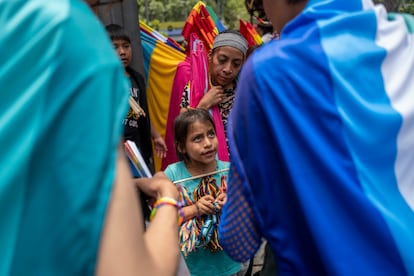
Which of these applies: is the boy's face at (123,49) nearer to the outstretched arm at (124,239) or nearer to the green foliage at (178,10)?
the outstretched arm at (124,239)

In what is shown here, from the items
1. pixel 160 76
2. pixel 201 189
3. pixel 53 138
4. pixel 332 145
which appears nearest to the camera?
pixel 53 138

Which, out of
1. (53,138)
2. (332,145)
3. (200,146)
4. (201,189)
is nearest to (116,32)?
(200,146)

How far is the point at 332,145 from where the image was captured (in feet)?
3.67

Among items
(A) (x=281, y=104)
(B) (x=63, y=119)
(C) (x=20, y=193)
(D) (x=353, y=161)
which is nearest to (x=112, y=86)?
(B) (x=63, y=119)

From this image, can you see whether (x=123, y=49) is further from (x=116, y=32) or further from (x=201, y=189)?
(x=201, y=189)

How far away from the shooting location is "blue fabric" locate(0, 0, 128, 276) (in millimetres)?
669

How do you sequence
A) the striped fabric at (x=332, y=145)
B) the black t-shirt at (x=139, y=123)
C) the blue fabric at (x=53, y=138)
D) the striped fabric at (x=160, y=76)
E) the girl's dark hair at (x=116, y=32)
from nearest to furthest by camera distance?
the blue fabric at (x=53, y=138) → the striped fabric at (x=332, y=145) → the black t-shirt at (x=139, y=123) → the girl's dark hair at (x=116, y=32) → the striped fabric at (x=160, y=76)

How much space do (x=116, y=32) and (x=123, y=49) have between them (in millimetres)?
146

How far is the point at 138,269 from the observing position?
0.76 m

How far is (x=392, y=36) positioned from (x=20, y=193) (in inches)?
40.7

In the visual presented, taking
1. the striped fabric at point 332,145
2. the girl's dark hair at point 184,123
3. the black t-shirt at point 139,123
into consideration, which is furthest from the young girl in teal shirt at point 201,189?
the striped fabric at point 332,145

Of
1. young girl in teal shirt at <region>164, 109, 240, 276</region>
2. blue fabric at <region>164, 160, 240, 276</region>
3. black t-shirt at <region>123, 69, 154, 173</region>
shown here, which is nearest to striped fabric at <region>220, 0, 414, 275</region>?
young girl in teal shirt at <region>164, 109, 240, 276</region>

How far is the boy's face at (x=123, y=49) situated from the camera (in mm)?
3658

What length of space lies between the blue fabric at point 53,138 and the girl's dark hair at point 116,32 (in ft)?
9.96
